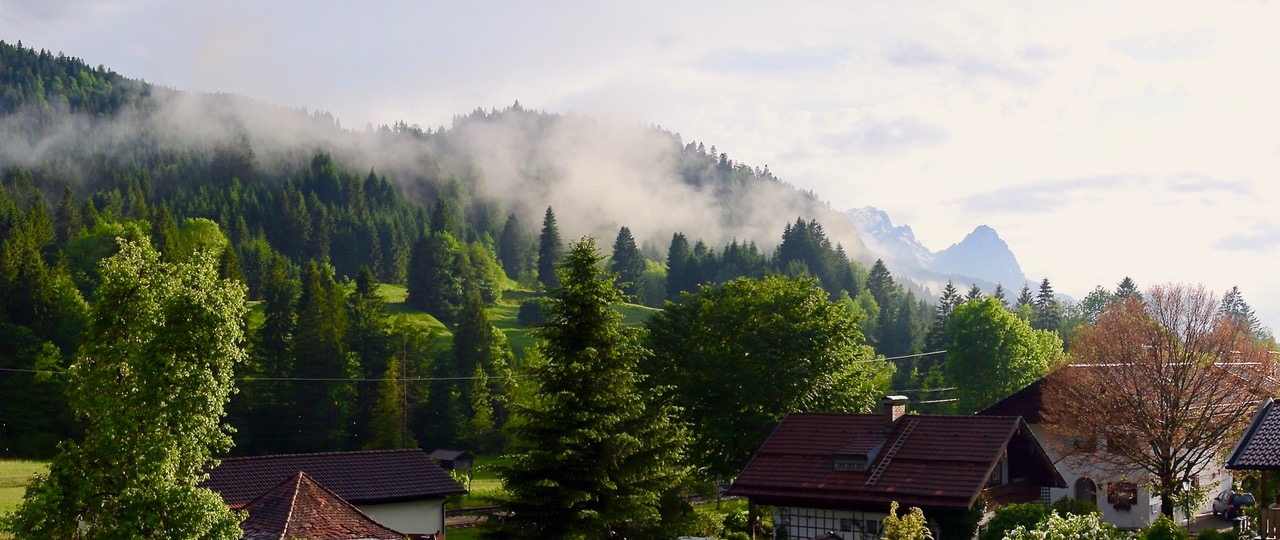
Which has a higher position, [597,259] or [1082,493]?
[597,259]

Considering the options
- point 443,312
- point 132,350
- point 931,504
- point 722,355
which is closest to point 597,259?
point 931,504

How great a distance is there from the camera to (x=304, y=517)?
33.9 metres

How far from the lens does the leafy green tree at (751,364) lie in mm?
55188

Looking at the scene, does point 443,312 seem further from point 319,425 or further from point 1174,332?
point 1174,332

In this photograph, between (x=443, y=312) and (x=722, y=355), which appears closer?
(x=722, y=355)

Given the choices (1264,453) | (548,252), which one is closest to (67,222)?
(548,252)

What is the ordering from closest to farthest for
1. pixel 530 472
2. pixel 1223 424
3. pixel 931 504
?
pixel 530 472
pixel 931 504
pixel 1223 424

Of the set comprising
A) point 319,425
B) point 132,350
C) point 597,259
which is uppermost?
point 597,259

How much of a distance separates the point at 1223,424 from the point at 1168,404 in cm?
212

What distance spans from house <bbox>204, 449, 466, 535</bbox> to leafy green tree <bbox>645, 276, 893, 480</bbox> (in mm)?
12869

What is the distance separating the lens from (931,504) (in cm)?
3878

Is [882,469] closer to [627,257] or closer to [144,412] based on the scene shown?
[144,412]

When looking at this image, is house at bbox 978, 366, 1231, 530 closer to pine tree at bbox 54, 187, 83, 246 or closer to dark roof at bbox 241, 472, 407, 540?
dark roof at bbox 241, 472, 407, 540

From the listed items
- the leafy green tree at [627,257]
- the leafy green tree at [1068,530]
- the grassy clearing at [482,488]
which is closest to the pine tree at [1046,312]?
the leafy green tree at [627,257]
